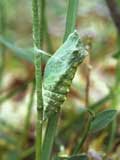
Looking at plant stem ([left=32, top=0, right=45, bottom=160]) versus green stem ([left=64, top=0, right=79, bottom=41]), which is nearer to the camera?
plant stem ([left=32, top=0, right=45, bottom=160])

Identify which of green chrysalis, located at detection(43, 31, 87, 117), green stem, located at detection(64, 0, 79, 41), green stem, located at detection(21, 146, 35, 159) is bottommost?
green stem, located at detection(21, 146, 35, 159)

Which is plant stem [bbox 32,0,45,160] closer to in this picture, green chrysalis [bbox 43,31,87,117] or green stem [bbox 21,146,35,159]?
green chrysalis [bbox 43,31,87,117]

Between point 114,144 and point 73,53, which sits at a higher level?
point 73,53

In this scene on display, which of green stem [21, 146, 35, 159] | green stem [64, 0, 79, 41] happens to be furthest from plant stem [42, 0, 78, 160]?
→ green stem [21, 146, 35, 159]

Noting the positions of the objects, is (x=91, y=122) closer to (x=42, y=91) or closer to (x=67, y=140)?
(x=42, y=91)

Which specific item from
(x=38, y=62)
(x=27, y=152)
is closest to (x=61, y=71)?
(x=38, y=62)

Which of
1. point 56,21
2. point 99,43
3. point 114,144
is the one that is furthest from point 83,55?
point 56,21

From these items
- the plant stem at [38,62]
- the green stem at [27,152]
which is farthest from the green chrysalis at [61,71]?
the green stem at [27,152]
